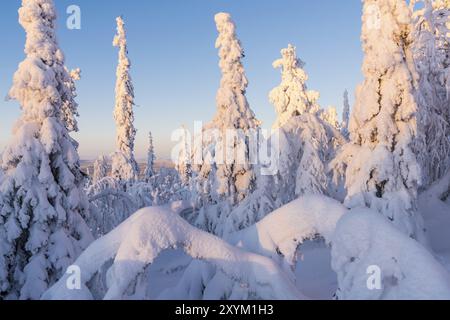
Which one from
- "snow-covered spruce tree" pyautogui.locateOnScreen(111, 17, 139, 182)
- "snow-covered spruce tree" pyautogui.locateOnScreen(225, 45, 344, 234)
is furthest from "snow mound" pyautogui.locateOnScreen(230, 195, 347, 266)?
"snow-covered spruce tree" pyautogui.locateOnScreen(111, 17, 139, 182)

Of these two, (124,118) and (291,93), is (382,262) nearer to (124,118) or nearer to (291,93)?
(291,93)

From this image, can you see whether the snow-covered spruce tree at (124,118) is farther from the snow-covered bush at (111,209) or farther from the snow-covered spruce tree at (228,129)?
the snow-covered spruce tree at (228,129)

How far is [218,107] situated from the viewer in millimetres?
20609

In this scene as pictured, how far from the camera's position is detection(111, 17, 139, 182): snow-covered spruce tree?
36.0 metres

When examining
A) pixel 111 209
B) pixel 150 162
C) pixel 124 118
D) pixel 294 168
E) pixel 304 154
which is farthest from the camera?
pixel 150 162

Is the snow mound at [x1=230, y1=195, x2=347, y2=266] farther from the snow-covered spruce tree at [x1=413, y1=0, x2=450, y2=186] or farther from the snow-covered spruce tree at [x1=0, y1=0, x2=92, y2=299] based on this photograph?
the snow-covered spruce tree at [x1=413, y1=0, x2=450, y2=186]

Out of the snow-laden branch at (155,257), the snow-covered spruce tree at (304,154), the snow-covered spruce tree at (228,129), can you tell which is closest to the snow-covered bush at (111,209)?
the snow-covered spruce tree at (228,129)

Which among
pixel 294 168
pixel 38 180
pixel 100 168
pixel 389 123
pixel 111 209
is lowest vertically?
pixel 111 209

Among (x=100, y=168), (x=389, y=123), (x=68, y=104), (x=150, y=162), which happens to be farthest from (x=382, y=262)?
(x=150, y=162)

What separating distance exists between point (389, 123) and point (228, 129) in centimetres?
856

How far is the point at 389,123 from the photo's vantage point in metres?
13.0

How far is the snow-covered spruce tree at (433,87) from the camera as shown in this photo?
15.6 metres

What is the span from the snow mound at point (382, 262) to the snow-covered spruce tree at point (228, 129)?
544 inches

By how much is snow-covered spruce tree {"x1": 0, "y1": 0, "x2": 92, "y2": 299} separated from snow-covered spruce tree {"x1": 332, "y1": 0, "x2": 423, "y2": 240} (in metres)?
9.91
